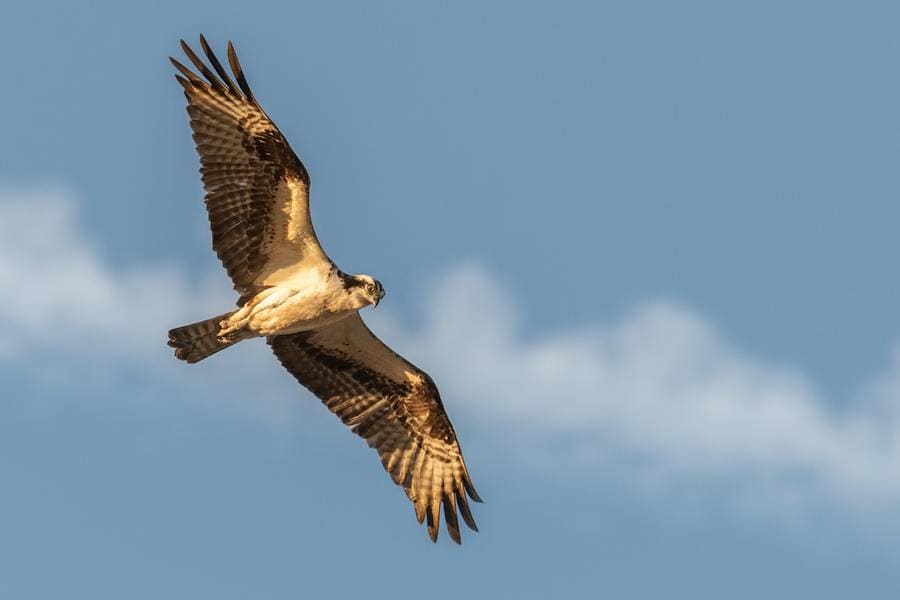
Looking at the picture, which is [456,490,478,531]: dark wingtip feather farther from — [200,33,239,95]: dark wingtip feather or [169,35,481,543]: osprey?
Answer: [200,33,239,95]: dark wingtip feather

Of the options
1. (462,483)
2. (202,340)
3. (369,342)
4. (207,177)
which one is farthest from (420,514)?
(207,177)

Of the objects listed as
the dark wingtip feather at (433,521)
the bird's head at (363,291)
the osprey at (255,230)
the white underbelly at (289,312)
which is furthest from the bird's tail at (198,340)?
the dark wingtip feather at (433,521)

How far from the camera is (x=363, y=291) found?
813 inches

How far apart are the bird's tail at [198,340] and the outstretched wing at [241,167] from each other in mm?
890

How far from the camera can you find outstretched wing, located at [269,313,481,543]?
22484 mm

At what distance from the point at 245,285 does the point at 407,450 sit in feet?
10.5

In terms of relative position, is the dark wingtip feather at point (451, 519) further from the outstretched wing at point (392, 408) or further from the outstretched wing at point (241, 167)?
the outstretched wing at point (241, 167)

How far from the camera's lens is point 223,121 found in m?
20.6

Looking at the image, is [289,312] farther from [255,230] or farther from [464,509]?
[464,509]

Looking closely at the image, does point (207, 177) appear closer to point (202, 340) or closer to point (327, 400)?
point (202, 340)

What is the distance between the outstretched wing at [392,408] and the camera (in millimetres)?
22484

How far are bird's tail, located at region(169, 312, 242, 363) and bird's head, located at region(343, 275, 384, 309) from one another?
1.49 metres

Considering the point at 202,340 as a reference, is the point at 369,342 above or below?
above

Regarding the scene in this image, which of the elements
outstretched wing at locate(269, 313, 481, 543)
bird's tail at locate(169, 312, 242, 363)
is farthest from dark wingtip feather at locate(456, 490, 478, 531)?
bird's tail at locate(169, 312, 242, 363)
